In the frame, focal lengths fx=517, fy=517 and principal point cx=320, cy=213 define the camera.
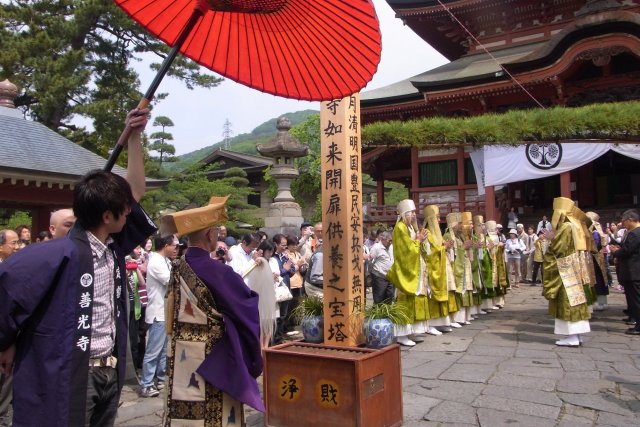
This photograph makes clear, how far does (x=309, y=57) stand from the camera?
2.39m

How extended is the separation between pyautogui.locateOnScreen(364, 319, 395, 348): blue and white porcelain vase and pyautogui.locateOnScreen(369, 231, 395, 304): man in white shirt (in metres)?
3.94

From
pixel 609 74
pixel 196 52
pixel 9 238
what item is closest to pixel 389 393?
pixel 196 52

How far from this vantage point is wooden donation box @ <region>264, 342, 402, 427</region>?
12.1 feet

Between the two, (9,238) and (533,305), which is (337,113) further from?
(533,305)

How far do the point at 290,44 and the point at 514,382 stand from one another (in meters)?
4.45

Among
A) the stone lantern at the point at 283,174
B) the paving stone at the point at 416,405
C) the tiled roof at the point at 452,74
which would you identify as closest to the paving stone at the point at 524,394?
the paving stone at the point at 416,405

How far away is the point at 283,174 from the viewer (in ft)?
43.2

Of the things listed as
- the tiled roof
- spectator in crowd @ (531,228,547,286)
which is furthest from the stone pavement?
the tiled roof

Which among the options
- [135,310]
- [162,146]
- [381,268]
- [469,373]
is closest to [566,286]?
[469,373]

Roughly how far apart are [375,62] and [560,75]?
43.7 feet

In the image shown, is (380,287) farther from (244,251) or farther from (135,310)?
(135,310)

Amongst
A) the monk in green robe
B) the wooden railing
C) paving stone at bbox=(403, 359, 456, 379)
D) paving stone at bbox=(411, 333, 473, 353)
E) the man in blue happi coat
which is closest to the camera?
the man in blue happi coat

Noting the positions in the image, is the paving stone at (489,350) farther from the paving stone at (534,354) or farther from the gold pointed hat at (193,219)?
the gold pointed hat at (193,219)

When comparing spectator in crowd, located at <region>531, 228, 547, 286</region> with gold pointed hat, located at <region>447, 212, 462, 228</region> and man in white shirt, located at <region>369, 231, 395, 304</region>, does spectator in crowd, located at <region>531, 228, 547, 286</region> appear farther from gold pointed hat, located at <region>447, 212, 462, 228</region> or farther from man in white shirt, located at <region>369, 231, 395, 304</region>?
man in white shirt, located at <region>369, 231, 395, 304</region>
